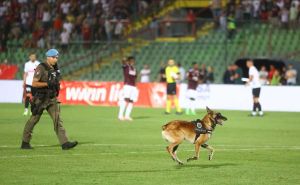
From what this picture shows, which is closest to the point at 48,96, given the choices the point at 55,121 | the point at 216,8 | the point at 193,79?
the point at 55,121

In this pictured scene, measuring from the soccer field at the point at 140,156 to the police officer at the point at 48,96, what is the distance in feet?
1.34

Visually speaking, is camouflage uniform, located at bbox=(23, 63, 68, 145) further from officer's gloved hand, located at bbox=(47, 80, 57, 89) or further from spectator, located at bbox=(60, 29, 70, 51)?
spectator, located at bbox=(60, 29, 70, 51)

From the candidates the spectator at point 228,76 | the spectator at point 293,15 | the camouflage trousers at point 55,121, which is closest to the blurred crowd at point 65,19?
the spectator at point 293,15

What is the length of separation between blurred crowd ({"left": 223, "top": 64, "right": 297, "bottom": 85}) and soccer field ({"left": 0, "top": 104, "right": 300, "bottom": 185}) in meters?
8.28

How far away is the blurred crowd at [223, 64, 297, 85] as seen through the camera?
37.2 meters

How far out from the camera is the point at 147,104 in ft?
124

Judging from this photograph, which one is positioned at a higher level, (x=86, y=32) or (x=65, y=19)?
(x=65, y=19)

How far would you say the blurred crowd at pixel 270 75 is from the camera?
37.2 meters

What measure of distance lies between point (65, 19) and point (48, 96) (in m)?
29.2

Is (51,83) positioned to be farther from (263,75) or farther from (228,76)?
(228,76)

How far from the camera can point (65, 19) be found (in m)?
47.7

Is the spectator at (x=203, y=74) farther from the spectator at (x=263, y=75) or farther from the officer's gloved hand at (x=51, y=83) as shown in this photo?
the officer's gloved hand at (x=51, y=83)

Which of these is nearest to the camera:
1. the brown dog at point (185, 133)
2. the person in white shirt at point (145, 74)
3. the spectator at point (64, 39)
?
the brown dog at point (185, 133)

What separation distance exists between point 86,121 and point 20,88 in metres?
12.3
